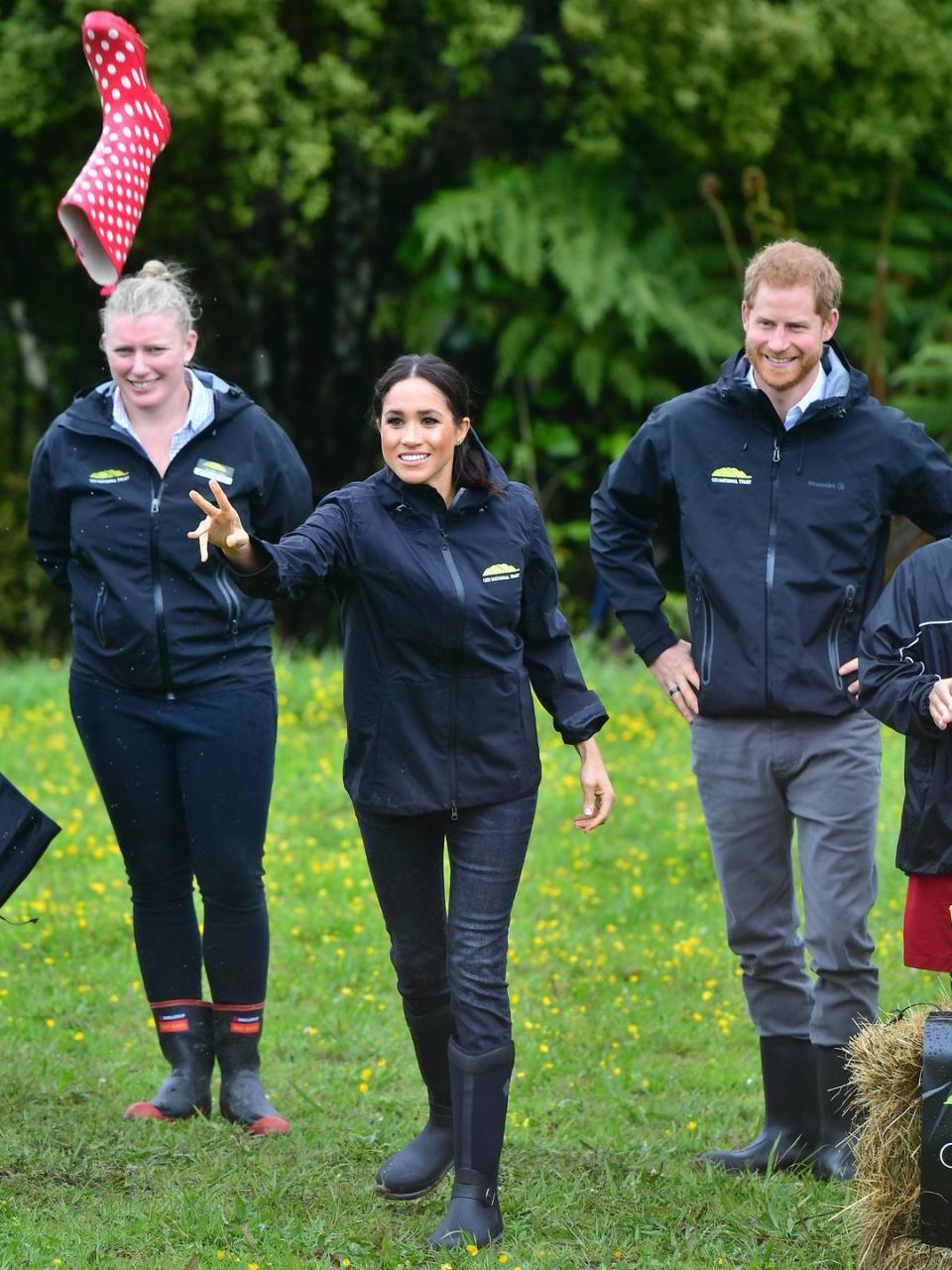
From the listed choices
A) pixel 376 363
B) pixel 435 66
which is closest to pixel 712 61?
pixel 435 66

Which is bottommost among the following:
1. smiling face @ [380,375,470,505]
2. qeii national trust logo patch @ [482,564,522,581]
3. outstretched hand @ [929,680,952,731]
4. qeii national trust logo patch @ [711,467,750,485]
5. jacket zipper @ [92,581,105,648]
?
outstretched hand @ [929,680,952,731]

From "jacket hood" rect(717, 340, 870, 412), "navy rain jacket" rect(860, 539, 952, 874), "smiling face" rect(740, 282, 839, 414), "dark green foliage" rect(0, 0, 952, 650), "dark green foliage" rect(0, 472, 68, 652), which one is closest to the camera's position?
"navy rain jacket" rect(860, 539, 952, 874)

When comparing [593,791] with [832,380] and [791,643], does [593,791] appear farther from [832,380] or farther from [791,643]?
[832,380]

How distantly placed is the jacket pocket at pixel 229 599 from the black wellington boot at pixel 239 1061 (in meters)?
1.16

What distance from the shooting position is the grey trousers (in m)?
4.78

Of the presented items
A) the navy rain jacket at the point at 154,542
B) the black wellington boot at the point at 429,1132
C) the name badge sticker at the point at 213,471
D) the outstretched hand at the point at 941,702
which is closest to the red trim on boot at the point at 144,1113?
the black wellington boot at the point at 429,1132

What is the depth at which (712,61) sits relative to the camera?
1135 cm

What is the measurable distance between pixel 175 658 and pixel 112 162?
141 cm

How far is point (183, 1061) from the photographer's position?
5.37m

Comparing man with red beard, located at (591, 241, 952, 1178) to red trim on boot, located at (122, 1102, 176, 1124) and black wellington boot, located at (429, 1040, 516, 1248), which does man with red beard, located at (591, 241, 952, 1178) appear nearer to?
black wellington boot, located at (429, 1040, 516, 1248)

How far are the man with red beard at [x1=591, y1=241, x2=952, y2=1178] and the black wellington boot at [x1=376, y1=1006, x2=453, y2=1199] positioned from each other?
2.61 ft

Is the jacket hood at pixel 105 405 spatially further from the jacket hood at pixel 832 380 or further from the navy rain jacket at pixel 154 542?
the jacket hood at pixel 832 380

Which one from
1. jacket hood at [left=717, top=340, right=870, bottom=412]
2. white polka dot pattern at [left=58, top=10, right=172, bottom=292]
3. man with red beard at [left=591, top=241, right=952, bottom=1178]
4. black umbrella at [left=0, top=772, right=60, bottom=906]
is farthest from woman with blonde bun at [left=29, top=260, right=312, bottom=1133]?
jacket hood at [left=717, top=340, right=870, bottom=412]

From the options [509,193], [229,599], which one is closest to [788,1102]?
[229,599]
